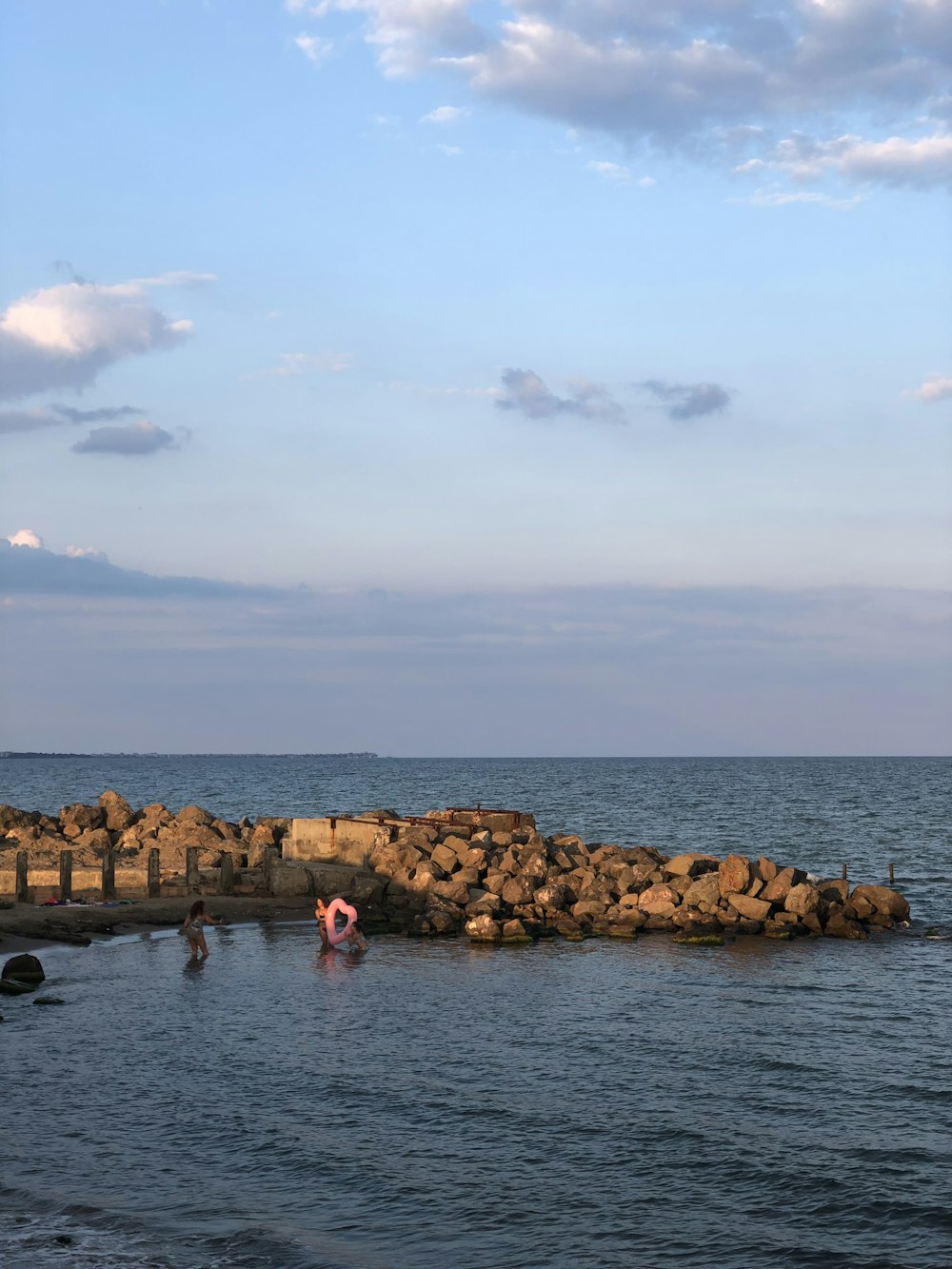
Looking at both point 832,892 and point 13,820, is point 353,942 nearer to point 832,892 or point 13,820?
point 832,892

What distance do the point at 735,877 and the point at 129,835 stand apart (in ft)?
80.3

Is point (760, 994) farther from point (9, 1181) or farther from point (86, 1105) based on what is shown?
point (9, 1181)

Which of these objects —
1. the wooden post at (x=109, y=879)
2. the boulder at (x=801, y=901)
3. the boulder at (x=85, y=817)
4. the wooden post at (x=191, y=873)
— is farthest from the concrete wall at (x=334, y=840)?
the boulder at (x=801, y=901)

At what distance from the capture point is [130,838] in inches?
1972

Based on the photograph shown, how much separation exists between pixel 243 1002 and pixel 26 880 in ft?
50.7

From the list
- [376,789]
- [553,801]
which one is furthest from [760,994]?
[376,789]

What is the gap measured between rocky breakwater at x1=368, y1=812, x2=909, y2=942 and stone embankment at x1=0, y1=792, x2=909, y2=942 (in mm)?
42

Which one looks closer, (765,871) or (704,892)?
(704,892)

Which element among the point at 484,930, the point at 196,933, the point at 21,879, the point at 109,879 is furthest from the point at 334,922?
the point at 21,879

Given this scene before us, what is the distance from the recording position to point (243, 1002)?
27.5 metres

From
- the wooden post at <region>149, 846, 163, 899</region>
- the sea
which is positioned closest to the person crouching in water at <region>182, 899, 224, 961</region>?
the sea

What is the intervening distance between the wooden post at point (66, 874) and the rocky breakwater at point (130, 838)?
1.61 metres

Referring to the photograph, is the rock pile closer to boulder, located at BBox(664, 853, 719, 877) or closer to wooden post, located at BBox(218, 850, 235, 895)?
wooden post, located at BBox(218, 850, 235, 895)

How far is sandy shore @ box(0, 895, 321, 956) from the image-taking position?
34281 millimetres
